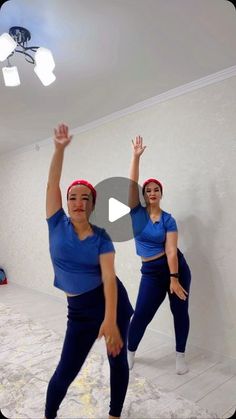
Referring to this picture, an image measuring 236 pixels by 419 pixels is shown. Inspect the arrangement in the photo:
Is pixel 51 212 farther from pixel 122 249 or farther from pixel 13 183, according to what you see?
pixel 13 183

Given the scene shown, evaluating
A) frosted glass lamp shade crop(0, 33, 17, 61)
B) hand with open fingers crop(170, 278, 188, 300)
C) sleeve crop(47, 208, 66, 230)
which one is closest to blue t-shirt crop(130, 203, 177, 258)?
hand with open fingers crop(170, 278, 188, 300)

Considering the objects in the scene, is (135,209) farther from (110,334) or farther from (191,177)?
(191,177)

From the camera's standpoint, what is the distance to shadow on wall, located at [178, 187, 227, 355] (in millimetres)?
1888

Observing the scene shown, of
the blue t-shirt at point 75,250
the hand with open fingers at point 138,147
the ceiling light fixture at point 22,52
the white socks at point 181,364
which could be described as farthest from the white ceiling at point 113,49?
the white socks at point 181,364

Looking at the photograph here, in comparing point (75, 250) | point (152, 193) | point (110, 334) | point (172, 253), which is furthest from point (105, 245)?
point (172, 253)

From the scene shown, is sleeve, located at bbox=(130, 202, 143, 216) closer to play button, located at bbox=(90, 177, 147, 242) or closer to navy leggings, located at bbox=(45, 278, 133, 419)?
play button, located at bbox=(90, 177, 147, 242)

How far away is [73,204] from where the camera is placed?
887mm

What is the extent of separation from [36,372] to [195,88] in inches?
80.2

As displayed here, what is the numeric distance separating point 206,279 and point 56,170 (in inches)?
57.6

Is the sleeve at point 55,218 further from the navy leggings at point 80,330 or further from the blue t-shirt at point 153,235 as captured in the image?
the blue t-shirt at point 153,235

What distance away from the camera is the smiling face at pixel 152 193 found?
1.57 m

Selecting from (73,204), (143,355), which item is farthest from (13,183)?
(73,204)

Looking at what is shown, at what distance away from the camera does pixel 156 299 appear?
1746mm

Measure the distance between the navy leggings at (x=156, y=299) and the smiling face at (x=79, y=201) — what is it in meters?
0.96
